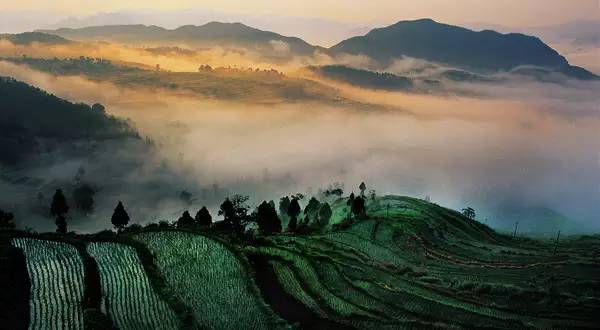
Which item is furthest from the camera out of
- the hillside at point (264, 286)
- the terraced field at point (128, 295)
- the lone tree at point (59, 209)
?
the lone tree at point (59, 209)

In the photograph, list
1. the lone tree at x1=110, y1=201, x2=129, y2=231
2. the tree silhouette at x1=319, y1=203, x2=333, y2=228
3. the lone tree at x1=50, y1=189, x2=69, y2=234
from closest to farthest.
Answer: the lone tree at x1=110, y1=201, x2=129, y2=231
the lone tree at x1=50, y1=189, x2=69, y2=234
the tree silhouette at x1=319, y1=203, x2=333, y2=228

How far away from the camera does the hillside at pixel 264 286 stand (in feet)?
130

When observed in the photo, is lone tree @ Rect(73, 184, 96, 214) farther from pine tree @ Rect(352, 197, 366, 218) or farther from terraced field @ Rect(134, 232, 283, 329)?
terraced field @ Rect(134, 232, 283, 329)

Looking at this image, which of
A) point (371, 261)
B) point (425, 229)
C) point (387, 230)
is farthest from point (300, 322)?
point (425, 229)

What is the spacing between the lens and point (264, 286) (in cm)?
4994

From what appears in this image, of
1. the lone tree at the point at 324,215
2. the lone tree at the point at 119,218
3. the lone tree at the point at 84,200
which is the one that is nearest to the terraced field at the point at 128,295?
the lone tree at the point at 119,218

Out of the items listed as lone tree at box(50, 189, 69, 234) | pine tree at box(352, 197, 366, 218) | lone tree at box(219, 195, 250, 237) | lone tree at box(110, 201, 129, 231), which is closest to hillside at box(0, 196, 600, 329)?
lone tree at box(219, 195, 250, 237)

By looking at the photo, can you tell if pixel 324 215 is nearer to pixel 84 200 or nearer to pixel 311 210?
pixel 311 210

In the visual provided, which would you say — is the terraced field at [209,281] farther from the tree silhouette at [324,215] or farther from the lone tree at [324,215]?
the tree silhouette at [324,215]

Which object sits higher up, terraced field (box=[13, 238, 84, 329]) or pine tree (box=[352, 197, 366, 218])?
terraced field (box=[13, 238, 84, 329])

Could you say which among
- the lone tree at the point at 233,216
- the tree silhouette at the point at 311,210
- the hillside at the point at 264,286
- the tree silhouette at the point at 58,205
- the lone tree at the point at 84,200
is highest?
the hillside at the point at 264,286

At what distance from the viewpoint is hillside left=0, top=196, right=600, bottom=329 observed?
39.6 metres

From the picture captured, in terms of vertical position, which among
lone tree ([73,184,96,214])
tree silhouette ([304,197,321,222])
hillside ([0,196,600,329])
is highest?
hillside ([0,196,600,329])

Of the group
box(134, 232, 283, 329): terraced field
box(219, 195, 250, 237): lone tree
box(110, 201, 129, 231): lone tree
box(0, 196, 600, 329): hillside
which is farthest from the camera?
box(110, 201, 129, 231): lone tree
